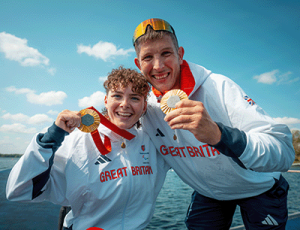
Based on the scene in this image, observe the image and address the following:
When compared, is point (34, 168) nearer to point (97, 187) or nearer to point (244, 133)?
point (97, 187)

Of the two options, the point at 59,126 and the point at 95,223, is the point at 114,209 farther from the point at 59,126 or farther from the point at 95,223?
the point at 59,126

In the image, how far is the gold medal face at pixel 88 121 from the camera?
6.58 ft

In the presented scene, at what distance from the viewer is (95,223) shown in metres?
2.12

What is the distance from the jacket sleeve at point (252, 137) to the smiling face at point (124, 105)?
1117 millimetres

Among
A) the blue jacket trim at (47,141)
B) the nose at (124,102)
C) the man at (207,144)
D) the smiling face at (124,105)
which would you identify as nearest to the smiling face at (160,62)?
the man at (207,144)

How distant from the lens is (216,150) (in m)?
2.29

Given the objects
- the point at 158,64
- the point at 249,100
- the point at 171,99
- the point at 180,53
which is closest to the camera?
the point at 171,99

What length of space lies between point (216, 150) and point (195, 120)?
1.13m

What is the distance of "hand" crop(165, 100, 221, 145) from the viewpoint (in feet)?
4.52

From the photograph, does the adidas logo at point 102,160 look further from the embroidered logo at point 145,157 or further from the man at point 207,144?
the man at point 207,144

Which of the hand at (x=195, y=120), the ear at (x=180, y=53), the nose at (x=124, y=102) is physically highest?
the ear at (x=180, y=53)

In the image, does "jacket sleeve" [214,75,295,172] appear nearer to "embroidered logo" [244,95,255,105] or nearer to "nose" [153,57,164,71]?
"embroidered logo" [244,95,255,105]

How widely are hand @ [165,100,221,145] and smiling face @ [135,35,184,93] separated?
1116 mm

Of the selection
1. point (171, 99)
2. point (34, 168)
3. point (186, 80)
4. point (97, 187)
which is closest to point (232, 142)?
point (171, 99)
